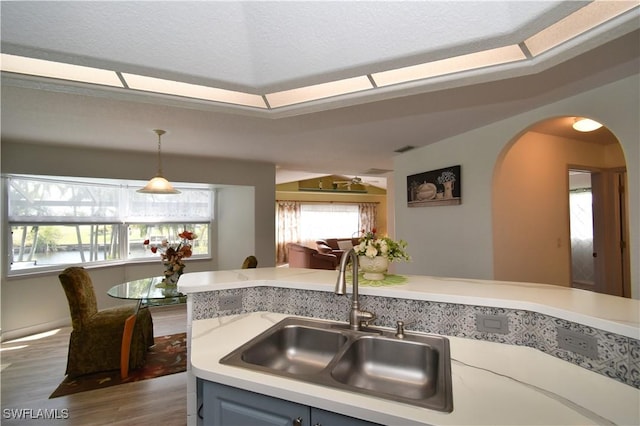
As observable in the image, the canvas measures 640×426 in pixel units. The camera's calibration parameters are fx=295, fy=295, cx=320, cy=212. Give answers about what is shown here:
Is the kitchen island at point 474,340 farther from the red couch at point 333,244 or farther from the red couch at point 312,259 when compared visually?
the red couch at point 333,244

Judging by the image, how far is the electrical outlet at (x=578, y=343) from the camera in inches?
39.5

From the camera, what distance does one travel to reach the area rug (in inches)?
96.7

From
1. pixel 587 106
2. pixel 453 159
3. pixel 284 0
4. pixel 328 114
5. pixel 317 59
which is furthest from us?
pixel 453 159

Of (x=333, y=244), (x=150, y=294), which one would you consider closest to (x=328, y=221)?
(x=333, y=244)

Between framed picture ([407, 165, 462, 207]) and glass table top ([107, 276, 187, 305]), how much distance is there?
2.95m

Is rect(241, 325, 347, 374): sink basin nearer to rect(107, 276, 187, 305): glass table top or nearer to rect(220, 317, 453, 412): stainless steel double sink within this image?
rect(220, 317, 453, 412): stainless steel double sink

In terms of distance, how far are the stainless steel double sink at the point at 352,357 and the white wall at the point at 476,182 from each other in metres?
1.80

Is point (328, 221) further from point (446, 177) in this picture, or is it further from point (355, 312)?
point (355, 312)

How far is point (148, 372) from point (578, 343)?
10.3 ft

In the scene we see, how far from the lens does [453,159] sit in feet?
11.2

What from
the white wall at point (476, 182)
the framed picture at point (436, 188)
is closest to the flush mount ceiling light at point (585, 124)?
the white wall at point (476, 182)

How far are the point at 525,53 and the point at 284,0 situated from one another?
1.07 metres

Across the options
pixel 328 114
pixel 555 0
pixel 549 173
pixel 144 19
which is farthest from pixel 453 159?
pixel 144 19

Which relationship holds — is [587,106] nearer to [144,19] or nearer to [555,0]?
[555,0]
